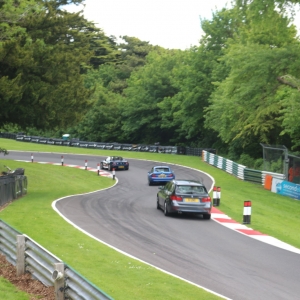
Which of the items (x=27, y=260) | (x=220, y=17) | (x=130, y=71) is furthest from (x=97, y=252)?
(x=130, y=71)

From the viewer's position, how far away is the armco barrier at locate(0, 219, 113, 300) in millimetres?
8371

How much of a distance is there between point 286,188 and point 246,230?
1571 centimetres

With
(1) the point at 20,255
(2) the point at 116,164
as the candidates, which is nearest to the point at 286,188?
(2) the point at 116,164

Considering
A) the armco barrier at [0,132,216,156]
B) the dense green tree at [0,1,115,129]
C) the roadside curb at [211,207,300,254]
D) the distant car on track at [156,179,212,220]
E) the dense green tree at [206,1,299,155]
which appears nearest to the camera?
the roadside curb at [211,207,300,254]

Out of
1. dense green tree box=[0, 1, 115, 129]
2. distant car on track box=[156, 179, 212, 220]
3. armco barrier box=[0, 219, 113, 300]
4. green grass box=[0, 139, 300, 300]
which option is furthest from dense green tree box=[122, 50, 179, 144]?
armco barrier box=[0, 219, 113, 300]

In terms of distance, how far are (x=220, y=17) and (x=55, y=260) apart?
55635 millimetres

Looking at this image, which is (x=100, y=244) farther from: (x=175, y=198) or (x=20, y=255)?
(x=175, y=198)

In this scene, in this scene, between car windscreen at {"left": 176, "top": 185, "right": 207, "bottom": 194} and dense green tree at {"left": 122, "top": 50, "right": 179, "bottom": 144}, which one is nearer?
car windscreen at {"left": 176, "top": 185, "right": 207, "bottom": 194}

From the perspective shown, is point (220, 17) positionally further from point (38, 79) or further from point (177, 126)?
point (38, 79)

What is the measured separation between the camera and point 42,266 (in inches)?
418

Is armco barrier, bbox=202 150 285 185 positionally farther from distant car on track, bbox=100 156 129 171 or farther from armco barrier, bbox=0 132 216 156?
armco barrier, bbox=0 132 216 156

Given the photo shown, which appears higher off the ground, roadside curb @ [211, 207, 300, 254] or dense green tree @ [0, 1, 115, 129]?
dense green tree @ [0, 1, 115, 129]

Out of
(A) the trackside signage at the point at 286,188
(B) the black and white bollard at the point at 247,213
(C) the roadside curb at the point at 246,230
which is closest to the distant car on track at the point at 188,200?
(C) the roadside curb at the point at 246,230

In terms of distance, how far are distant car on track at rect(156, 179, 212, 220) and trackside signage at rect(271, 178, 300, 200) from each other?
1277 centimetres
